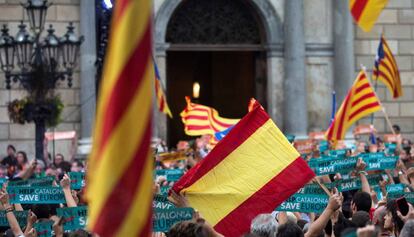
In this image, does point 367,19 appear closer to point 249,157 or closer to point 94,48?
point 94,48

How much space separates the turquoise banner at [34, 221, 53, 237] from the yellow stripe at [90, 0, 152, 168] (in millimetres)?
4240

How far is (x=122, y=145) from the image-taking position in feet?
18.9

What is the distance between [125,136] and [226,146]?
4.04 meters

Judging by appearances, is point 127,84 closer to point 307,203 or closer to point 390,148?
point 307,203

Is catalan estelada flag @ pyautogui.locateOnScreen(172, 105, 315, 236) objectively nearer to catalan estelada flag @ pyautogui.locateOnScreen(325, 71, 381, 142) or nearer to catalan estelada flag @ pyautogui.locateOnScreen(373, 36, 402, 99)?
catalan estelada flag @ pyautogui.locateOnScreen(325, 71, 381, 142)

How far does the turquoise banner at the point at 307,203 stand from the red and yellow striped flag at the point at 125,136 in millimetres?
4897

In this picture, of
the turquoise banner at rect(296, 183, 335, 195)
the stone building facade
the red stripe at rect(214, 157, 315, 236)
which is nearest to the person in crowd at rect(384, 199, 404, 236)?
the red stripe at rect(214, 157, 315, 236)

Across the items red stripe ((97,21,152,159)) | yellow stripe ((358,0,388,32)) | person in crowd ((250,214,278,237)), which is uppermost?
yellow stripe ((358,0,388,32))

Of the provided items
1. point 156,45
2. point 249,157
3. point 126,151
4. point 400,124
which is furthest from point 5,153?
point 126,151

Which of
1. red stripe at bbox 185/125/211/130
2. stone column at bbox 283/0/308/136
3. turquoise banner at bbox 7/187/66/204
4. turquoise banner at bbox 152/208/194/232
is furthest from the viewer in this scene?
stone column at bbox 283/0/308/136

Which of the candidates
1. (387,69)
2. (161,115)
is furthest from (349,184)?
(161,115)

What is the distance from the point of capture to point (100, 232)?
18.9 ft

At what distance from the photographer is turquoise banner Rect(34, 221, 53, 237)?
32.7ft

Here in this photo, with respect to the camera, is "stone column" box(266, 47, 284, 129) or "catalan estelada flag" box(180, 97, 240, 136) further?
"stone column" box(266, 47, 284, 129)
